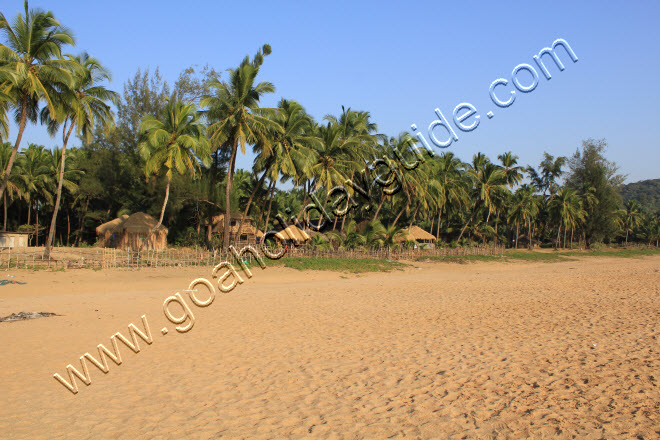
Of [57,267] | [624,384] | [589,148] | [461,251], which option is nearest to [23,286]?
[57,267]

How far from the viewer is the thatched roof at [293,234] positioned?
94.7ft

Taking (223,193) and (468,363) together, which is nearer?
(468,363)

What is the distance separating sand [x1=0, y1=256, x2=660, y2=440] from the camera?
14.5ft

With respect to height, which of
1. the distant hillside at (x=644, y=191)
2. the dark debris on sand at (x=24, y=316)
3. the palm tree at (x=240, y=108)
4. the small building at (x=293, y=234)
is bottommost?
the dark debris on sand at (x=24, y=316)

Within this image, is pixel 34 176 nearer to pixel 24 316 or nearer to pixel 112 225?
pixel 112 225

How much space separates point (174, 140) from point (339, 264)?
401 inches

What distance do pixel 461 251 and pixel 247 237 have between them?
642 inches

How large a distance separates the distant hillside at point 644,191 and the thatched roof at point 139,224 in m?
121

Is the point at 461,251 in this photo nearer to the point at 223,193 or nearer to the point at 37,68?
the point at 223,193

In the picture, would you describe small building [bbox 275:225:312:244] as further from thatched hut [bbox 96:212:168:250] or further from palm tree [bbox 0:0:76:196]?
palm tree [bbox 0:0:76:196]

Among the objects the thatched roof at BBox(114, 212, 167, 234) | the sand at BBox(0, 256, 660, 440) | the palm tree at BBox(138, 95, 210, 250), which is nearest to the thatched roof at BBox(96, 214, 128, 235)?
the thatched roof at BBox(114, 212, 167, 234)

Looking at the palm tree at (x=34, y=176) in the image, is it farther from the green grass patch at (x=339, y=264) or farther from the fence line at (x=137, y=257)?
the green grass patch at (x=339, y=264)

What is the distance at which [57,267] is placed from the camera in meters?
16.3

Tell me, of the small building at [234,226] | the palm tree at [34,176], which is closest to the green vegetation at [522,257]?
the small building at [234,226]
